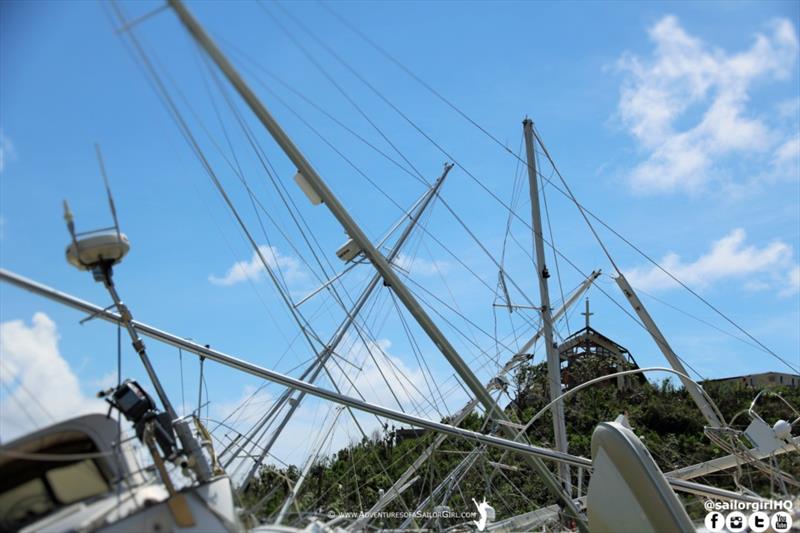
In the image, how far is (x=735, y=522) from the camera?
49.1ft

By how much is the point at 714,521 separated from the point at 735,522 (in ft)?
2.31

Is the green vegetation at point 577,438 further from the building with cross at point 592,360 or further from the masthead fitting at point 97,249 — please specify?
the masthead fitting at point 97,249

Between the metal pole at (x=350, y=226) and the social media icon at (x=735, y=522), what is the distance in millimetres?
2439

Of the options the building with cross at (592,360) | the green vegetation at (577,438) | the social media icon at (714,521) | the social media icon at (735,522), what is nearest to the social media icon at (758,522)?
the social media icon at (735,522)

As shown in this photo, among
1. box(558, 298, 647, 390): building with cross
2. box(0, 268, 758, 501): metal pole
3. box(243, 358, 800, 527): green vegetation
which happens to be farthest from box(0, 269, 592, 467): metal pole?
box(558, 298, 647, 390): building with cross

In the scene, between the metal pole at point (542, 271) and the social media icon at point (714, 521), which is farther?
the metal pole at point (542, 271)

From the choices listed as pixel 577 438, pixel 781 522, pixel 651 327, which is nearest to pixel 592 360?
pixel 577 438

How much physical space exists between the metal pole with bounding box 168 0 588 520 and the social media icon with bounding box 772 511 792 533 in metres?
3.13

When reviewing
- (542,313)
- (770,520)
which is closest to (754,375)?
(542,313)

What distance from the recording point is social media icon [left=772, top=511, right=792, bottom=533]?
14906 mm

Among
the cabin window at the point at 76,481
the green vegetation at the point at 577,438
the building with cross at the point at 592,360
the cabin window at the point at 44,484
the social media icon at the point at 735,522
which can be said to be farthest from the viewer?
the building with cross at the point at 592,360

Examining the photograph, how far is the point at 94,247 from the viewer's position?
12.1 meters

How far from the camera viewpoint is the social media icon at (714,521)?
14.4 meters

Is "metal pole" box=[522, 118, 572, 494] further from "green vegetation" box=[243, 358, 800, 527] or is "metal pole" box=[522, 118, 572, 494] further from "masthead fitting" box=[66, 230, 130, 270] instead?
"masthead fitting" box=[66, 230, 130, 270]
